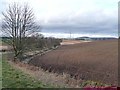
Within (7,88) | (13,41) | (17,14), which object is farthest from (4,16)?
(7,88)

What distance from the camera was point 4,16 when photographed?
3562 centimetres

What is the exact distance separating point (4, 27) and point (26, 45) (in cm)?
345

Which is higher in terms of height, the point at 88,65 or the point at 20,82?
the point at 20,82

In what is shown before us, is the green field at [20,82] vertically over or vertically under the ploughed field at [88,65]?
over

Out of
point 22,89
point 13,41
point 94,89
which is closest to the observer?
point 94,89

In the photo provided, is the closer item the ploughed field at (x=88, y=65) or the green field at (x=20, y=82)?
the green field at (x=20, y=82)

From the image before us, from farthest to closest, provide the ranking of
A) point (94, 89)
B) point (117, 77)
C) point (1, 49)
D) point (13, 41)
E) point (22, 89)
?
1. point (1, 49)
2. point (13, 41)
3. point (117, 77)
4. point (22, 89)
5. point (94, 89)

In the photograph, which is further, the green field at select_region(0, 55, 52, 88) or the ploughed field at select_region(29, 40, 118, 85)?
the ploughed field at select_region(29, 40, 118, 85)

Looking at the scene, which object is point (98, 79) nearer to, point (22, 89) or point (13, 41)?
point (22, 89)

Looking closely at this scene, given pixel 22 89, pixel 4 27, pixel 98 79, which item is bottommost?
pixel 98 79

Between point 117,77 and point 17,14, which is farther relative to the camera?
point 17,14

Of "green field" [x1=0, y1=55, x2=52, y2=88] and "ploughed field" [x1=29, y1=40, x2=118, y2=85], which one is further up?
"green field" [x1=0, y1=55, x2=52, y2=88]

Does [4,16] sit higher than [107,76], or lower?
higher

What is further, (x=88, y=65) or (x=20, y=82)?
(x=88, y=65)
